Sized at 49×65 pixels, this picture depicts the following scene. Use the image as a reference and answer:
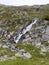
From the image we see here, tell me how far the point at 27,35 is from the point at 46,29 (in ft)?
15.9

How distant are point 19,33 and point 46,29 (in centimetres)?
697

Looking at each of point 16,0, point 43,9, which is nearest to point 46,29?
point 43,9

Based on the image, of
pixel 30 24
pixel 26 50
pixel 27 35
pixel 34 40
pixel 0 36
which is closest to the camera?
pixel 26 50

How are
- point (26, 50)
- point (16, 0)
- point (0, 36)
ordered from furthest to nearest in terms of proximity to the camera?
point (16, 0) < point (0, 36) < point (26, 50)

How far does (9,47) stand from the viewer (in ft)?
151

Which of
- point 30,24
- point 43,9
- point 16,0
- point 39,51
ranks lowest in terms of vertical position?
point 39,51

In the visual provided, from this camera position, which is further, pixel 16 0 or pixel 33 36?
pixel 16 0

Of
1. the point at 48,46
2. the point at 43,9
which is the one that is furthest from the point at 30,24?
the point at 43,9

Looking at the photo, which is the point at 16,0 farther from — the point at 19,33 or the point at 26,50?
the point at 26,50

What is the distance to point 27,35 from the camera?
5700 centimetres

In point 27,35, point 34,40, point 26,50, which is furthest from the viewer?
point 27,35

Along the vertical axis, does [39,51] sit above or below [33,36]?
below

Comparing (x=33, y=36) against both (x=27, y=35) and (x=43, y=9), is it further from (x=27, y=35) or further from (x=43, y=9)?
(x=43, y=9)

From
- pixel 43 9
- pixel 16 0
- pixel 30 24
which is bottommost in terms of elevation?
pixel 30 24
